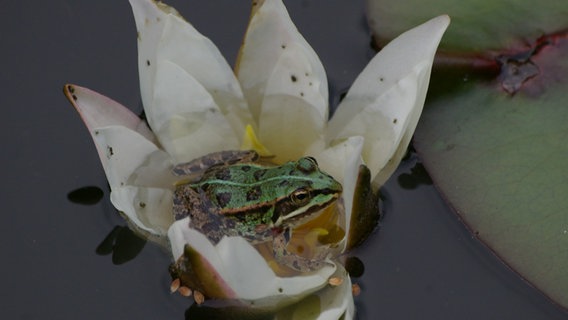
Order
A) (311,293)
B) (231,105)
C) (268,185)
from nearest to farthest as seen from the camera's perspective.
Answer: (311,293) → (231,105) → (268,185)

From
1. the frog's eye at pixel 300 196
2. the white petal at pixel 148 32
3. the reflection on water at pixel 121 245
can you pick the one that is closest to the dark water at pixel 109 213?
the reflection on water at pixel 121 245

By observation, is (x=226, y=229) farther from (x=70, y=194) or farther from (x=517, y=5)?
(x=517, y=5)

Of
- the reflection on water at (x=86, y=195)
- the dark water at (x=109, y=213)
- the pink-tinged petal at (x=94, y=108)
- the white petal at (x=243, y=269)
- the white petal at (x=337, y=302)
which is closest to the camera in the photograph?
the white petal at (x=243, y=269)

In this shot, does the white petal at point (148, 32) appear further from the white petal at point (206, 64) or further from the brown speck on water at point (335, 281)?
the brown speck on water at point (335, 281)

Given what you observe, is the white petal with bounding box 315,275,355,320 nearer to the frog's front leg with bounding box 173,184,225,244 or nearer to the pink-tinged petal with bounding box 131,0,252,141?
the frog's front leg with bounding box 173,184,225,244

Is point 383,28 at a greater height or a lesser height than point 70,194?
greater

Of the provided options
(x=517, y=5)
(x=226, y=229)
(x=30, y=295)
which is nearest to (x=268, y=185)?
(x=226, y=229)

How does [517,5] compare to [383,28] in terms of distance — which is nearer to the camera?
[517,5]

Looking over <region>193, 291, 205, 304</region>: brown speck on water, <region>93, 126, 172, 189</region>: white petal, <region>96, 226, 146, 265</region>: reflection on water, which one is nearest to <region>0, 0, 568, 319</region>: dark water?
<region>96, 226, 146, 265</region>: reflection on water
